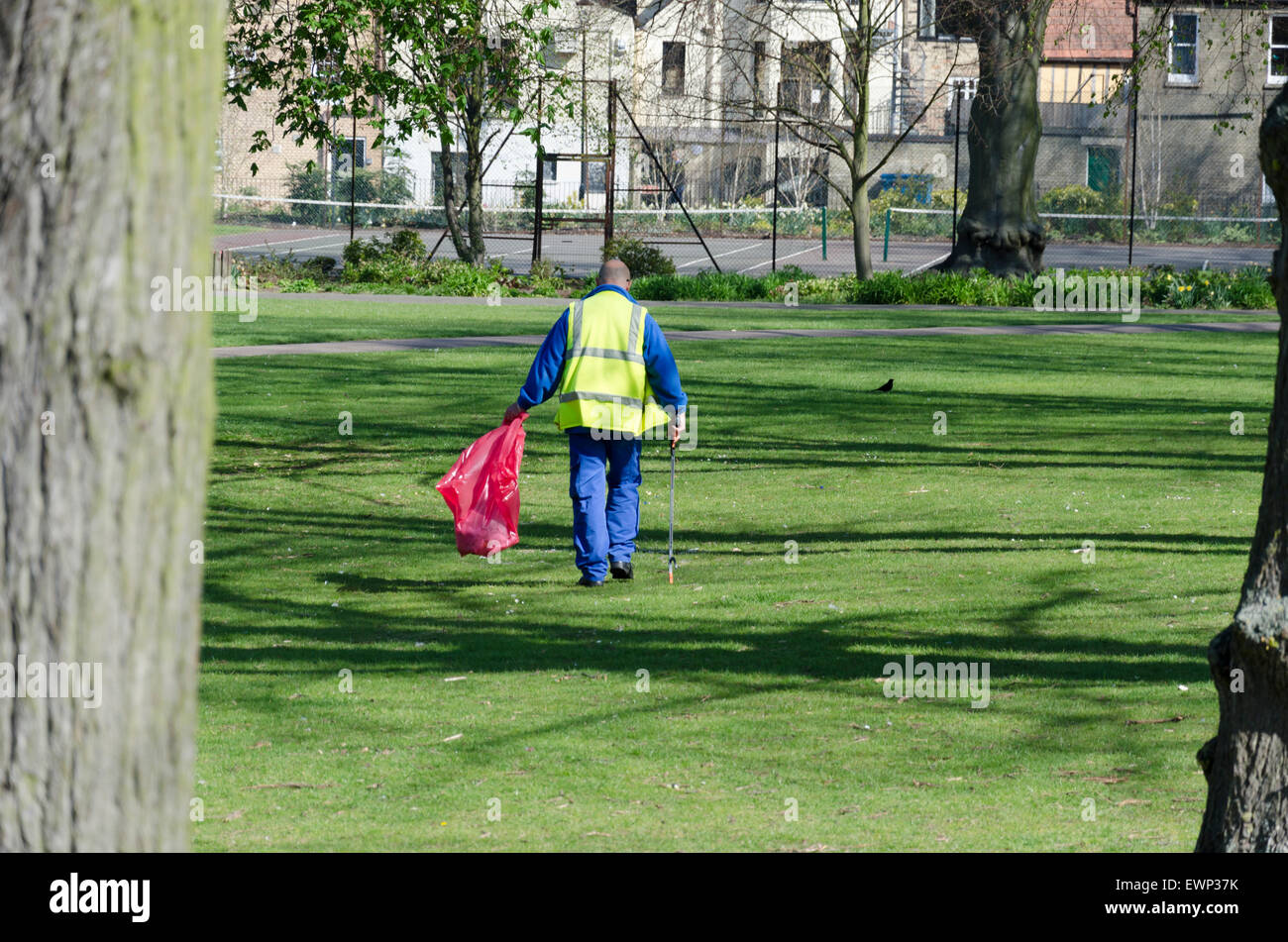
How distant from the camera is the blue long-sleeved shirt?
10148mm

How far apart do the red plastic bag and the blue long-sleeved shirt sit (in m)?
0.35

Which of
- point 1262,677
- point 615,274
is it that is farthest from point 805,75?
point 1262,677

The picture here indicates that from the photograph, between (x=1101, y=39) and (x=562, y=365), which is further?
(x=1101, y=39)

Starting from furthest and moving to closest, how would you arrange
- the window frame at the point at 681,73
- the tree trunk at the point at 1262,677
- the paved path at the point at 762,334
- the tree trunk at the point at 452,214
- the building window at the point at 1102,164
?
the building window at the point at 1102,164 < the window frame at the point at 681,73 < the tree trunk at the point at 452,214 < the paved path at the point at 762,334 < the tree trunk at the point at 1262,677

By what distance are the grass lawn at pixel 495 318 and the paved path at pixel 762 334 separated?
0.62 metres

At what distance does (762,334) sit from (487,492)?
52.7 ft

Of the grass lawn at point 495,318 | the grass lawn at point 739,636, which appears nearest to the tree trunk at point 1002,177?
the grass lawn at point 495,318

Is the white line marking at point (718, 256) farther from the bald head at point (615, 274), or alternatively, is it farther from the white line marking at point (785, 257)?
the bald head at point (615, 274)

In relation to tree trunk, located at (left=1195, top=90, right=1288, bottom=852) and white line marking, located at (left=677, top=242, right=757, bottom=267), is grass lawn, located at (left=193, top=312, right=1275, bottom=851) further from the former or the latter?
white line marking, located at (left=677, top=242, right=757, bottom=267)

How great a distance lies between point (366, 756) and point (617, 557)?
3816mm

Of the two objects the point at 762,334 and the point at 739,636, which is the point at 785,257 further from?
the point at 739,636

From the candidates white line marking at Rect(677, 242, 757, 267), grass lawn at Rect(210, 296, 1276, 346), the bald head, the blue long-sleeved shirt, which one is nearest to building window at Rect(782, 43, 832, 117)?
white line marking at Rect(677, 242, 757, 267)

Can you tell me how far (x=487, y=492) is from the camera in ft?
34.5

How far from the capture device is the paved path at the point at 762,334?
2280 centimetres
